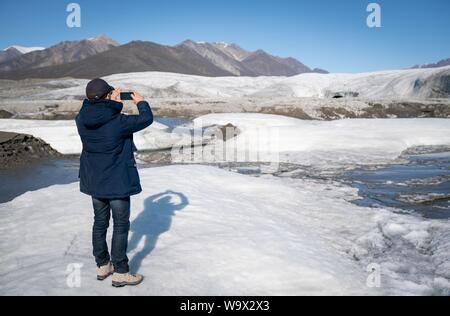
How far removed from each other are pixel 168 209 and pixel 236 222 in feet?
3.95

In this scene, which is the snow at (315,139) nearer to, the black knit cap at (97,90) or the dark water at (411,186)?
the dark water at (411,186)

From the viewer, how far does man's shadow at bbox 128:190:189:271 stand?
16.0ft

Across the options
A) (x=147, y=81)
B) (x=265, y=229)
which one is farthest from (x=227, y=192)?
(x=147, y=81)

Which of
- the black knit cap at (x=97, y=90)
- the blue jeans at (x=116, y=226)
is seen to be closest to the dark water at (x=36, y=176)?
the blue jeans at (x=116, y=226)

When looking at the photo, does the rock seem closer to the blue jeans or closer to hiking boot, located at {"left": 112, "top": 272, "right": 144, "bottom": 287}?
the blue jeans

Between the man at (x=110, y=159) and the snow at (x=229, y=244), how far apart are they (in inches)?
19.3

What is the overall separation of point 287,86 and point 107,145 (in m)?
68.7

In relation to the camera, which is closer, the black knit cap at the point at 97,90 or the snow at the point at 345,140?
the black knit cap at the point at 97,90

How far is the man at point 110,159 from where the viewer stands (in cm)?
358

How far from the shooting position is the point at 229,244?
5.00 meters

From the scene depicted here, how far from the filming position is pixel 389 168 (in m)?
11.6

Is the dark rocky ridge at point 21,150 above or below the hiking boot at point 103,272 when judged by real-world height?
above
